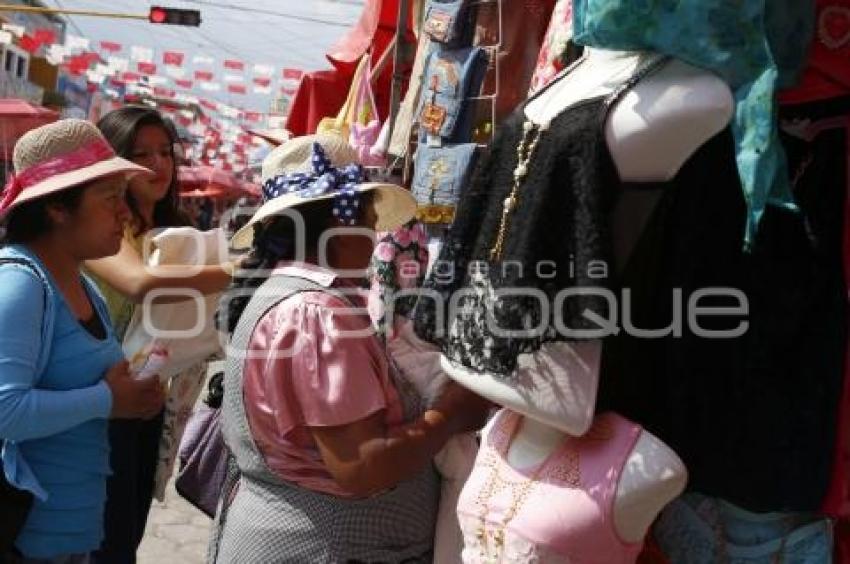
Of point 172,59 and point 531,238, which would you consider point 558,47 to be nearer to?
Result: point 531,238

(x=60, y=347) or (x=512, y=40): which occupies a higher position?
(x=512, y=40)

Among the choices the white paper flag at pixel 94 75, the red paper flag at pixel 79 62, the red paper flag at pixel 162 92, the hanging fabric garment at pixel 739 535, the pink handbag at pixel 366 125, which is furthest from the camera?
the red paper flag at pixel 162 92

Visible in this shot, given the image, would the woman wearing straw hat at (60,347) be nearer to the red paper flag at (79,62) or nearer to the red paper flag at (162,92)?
the red paper flag at (79,62)

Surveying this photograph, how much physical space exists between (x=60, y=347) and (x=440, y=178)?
126 cm

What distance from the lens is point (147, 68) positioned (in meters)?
24.2

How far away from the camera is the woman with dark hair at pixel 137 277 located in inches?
116

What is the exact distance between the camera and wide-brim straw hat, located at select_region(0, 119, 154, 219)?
7.59 ft

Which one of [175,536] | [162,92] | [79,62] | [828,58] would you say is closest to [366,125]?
[175,536]

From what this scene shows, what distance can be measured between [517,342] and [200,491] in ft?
5.54

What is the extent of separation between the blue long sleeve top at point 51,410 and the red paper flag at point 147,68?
22973 millimetres

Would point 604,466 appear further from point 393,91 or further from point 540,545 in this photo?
point 393,91

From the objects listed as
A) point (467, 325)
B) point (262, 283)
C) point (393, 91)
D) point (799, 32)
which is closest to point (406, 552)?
point (262, 283)

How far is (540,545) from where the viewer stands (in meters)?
1.29

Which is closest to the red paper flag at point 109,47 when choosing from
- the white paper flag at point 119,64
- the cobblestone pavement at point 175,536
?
the white paper flag at point 119,64
